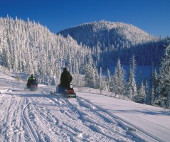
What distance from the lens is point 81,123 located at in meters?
8.13

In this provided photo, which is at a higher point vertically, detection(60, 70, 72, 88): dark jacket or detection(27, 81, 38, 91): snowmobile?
detection(60, 70, 72, 88): dark jacket

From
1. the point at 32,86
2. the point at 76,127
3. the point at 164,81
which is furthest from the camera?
the point at 164,81

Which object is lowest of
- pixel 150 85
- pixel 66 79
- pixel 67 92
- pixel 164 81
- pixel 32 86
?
pixel 150 85

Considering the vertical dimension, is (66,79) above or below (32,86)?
above

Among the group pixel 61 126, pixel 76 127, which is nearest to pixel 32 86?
pixel 61 126

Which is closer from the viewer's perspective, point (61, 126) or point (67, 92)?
point (61, 126)

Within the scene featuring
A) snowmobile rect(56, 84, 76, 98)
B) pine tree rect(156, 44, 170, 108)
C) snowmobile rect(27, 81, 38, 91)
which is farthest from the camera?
pine tree rect(156, 44, 170, 108)

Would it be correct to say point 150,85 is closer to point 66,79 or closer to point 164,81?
point 164,81

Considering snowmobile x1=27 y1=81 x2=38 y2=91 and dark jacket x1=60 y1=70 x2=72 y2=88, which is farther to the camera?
snowmobile x1=27 y1=81 x2=38 y2=91

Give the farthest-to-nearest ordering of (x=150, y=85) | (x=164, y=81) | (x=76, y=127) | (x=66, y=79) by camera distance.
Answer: (x=150, y=85) → (x=164, y=81) → (x=66, y=79) → (x=76, y=127)

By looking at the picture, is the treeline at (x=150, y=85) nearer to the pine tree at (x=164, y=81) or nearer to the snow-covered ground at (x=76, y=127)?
the pine tree at (x=164, y=81)

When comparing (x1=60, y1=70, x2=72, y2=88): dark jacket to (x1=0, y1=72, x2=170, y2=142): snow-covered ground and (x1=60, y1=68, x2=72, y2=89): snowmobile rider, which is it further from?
(x1=0, y1=72, x2=170, y2=142): snow-covered ground

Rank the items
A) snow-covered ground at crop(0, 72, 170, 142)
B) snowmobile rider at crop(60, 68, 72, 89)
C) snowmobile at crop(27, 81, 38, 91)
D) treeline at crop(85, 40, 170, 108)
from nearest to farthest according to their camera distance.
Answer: snow-covered ground at crop(0, 72, 170, 142) < snowmobile rider at crop(60, 68, 72, 89) < snowmobile at crop(27, 81, 38, 91) < treeline at crop(85, 40, 170, 108)

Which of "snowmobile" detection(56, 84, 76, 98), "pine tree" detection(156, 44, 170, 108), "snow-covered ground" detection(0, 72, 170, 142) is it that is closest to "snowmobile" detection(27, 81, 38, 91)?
"snowmobile" detection(56, 84, 76, 98)
